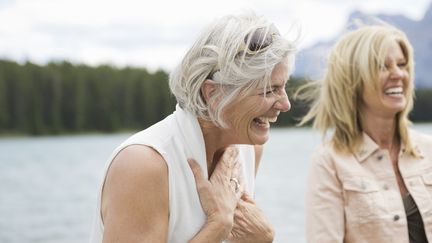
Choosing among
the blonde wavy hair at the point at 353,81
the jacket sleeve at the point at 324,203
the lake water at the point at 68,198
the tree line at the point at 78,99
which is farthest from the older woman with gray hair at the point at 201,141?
the tree line at the point at 78,99

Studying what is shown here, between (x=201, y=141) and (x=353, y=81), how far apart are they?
1418mm

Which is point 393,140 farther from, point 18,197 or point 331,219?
point 18,197

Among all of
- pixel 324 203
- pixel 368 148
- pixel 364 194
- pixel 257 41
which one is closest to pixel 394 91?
pixel 368 148

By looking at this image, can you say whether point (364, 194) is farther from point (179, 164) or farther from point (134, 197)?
point (134, 197)

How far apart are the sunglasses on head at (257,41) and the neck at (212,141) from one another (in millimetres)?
347

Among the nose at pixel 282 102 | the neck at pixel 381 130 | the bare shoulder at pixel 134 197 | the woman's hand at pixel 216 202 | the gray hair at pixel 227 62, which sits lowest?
the neck at pixel 381 130

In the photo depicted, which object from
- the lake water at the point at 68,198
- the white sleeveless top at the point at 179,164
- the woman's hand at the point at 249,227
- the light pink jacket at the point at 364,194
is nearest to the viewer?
the white sleeveless top at the point at 179,164

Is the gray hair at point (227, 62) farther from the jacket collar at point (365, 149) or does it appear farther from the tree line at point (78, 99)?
the tree line at point (78, 99)

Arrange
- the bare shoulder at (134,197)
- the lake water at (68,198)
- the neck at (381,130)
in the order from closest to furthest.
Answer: the bare shoulder at (134,197) < the neck at (381,130) < the lake water at (68,198)

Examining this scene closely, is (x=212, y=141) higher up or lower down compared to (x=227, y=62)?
lower down

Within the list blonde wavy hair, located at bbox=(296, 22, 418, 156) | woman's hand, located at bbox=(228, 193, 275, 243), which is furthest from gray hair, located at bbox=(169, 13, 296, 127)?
blonde wavy hair, located at bbox=(296, 22, 418, 156)

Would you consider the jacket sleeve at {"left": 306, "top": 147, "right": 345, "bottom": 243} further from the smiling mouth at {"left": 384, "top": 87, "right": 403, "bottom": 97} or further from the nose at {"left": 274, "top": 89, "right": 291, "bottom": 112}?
the nose at {"left": 274, "top": 89, "right": 291, "bottom": 112}

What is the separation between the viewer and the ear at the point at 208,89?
258 cm

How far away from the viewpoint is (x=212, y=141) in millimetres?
2795
